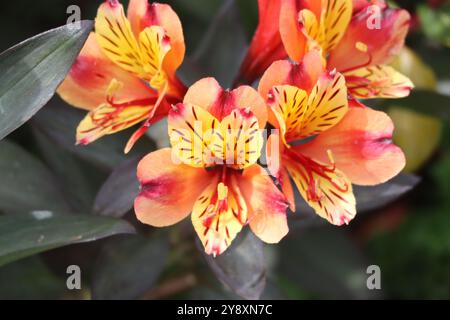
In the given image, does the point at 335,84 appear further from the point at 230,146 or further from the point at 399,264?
the point at 399,264

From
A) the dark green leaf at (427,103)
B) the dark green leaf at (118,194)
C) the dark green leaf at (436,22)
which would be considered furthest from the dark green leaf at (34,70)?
the dark green leaf at (436,22)

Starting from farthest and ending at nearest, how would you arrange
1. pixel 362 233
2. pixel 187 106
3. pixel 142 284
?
pixel 362 233
pixel 142 284
pixel 187 106

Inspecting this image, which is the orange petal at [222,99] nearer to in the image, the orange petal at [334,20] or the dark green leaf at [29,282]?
the orange petal at [334,20]

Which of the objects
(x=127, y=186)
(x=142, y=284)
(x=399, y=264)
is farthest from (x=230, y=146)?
(x=399, y=264)

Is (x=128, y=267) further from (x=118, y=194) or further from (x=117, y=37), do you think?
(x=117, y=37)

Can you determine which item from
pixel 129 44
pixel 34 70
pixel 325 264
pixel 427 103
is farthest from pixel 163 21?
pixel 325 264

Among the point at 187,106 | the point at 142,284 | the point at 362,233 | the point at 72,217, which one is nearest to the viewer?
the point at 187,106
